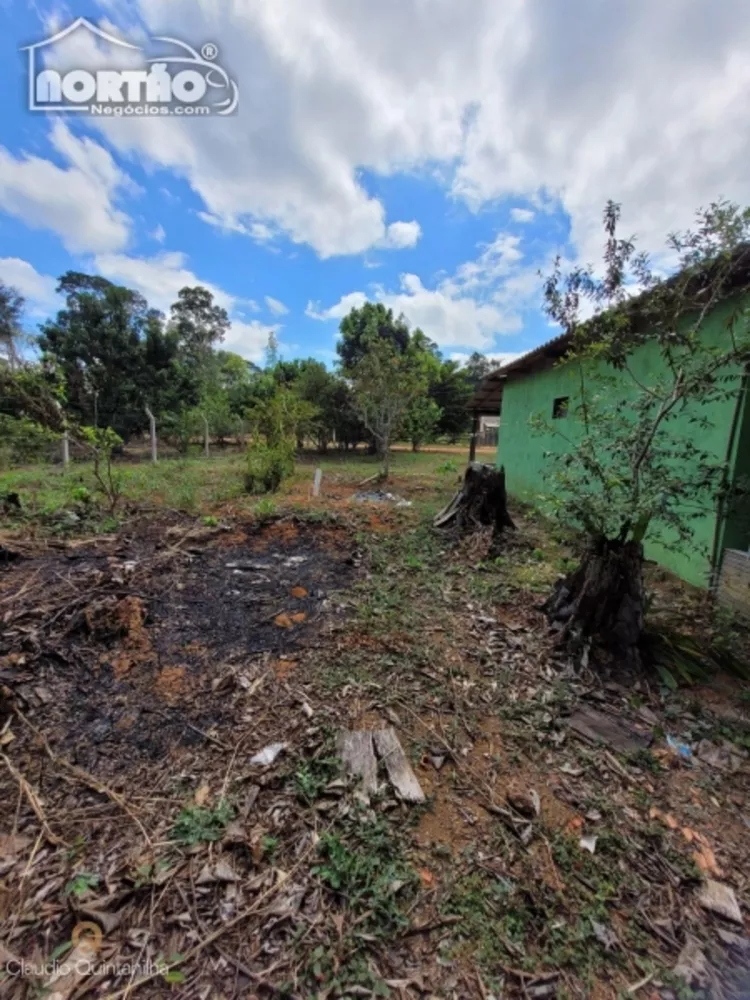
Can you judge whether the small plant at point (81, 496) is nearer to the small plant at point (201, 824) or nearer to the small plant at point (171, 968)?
the small plant at point (201, 824)

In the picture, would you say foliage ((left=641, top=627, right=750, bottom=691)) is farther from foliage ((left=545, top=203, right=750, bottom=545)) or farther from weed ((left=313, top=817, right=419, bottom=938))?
weed ((left=313, top=817, right=419, bottom=938))

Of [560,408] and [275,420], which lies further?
[275,420]

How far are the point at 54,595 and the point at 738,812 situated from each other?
15.1ft

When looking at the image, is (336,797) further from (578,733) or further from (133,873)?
(578,733)

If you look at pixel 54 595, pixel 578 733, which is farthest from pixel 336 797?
pixel 54 595

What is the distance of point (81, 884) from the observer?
1408 mm

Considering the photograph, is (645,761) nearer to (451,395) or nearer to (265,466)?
(265,466)

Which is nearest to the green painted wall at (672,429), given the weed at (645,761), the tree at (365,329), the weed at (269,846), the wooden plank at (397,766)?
the weed at (645,761)

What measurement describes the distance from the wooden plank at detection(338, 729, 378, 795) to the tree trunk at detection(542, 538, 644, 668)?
174 centimetres

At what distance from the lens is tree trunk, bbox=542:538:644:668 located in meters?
2.86

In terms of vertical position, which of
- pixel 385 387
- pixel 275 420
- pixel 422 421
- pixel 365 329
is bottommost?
pixel 275 420

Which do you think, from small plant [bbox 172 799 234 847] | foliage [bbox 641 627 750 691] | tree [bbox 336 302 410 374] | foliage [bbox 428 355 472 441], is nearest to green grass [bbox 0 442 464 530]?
small plant [bbox 172 799 234 847]

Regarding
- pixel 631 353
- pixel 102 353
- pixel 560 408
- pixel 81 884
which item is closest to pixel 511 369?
pixel 560 408

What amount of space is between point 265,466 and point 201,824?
7201 mm
